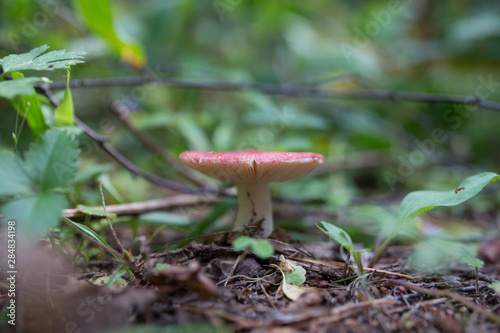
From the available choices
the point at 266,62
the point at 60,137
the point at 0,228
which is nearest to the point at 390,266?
the point at 60,137

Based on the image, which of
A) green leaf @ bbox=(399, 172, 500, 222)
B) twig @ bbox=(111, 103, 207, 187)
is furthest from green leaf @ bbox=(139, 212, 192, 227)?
green leaf @ bbox=(399, 172, 500, 222)

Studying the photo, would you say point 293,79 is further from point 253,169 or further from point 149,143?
point 253,169

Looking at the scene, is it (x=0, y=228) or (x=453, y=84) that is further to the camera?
(x=453, y=84)

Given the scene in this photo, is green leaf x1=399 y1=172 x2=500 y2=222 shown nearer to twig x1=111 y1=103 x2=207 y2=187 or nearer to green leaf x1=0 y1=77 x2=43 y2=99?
green leaf x1=0 y1=77 x2=43 y2=99

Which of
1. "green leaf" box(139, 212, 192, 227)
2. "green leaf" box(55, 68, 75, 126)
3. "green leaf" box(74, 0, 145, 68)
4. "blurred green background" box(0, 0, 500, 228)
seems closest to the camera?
"green leaf" box(55, 68, 75, 126)

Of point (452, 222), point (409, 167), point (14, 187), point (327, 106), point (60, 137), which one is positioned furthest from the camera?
point (327, 106)

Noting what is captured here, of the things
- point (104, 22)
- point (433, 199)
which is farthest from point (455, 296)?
point (104, 22)

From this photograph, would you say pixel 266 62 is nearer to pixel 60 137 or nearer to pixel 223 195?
pixel 223 195
